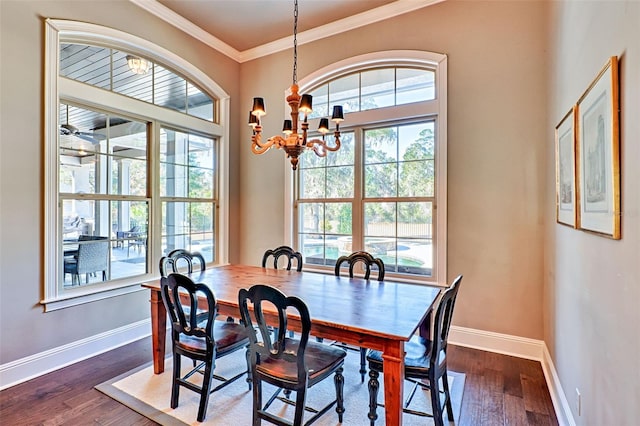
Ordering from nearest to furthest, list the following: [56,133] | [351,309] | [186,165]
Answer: [351,309], [56,133], [186,165]

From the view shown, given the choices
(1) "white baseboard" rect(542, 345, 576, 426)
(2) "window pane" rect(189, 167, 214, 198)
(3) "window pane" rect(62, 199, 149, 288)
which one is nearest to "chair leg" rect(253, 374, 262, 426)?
(1) "white baseboard" rect(542, 345, 576, 426)

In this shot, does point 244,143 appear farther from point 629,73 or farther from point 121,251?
point 629,73

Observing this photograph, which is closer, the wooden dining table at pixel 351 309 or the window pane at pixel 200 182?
the wooden dining table at pixel 351 309

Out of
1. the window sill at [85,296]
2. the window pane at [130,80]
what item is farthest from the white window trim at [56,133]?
the window pane at [130,80]

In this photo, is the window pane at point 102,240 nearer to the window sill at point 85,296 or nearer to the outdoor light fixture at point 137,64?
the window sill at point 85,296

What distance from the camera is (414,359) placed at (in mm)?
2027

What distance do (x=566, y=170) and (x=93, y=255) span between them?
4044mm

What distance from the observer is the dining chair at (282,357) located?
173 centimetres

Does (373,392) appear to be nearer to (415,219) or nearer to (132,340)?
(415,219)

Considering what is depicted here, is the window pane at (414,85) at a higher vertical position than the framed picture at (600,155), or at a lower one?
higher

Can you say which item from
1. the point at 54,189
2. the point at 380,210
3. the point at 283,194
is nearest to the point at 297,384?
the point at 380,210

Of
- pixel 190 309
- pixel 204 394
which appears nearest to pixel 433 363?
pixel 204 394

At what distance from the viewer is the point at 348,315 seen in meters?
2.01

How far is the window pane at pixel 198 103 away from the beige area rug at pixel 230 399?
3.00 metres
